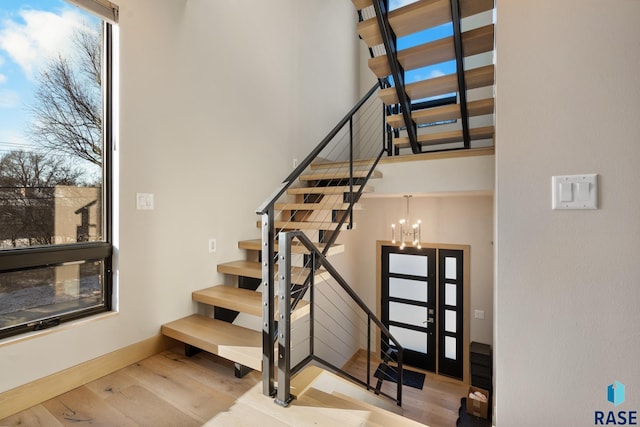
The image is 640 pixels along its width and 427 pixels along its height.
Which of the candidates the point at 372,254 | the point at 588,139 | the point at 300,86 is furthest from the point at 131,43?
the point at 372,254

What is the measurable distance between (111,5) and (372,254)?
4.46 meters

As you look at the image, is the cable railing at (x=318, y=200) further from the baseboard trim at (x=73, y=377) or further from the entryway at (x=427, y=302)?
the entryway at (x=427, y=302)

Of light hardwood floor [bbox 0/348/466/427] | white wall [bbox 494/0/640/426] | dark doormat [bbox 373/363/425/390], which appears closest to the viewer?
white wall [bbox 494/0/640/426]

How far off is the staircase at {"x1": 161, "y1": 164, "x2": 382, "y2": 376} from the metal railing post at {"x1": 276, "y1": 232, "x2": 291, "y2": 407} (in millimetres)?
201

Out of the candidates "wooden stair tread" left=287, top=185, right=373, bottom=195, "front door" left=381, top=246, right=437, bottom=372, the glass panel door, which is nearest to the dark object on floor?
the glass panel door

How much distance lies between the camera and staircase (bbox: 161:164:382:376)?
1818mm

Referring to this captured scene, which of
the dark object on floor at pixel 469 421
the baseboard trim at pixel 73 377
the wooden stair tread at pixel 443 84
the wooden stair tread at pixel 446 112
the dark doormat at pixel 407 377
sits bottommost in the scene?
the dark doormat at pixel 407 377

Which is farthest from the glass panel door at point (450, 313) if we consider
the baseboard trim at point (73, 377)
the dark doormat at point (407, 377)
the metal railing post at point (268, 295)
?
the baseboard trim at point (73, 377)

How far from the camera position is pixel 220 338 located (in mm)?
1910

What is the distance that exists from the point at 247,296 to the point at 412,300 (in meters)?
3.53

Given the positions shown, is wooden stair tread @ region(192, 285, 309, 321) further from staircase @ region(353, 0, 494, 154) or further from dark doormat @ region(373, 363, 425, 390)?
dark doormat @ region(373, 363, 425, 390)

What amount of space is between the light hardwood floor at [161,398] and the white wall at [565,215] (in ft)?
3.02

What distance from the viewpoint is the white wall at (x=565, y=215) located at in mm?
1004

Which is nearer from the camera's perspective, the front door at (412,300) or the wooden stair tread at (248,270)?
the wooden stair tread at (248,270)
